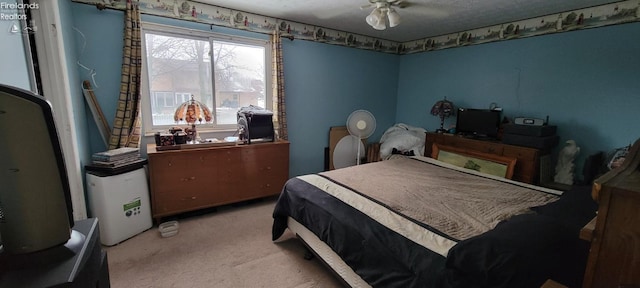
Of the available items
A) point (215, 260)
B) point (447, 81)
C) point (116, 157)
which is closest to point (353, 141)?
point (447, 81)

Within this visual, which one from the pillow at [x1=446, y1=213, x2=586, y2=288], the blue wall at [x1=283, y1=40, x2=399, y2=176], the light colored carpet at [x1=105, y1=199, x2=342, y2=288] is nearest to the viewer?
the pillow at [x1=446, y1=213, x2=586, y2=288]

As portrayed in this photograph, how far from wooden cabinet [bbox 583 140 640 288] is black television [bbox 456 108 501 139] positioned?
2907mm

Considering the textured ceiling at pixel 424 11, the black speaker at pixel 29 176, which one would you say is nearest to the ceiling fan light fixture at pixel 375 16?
the textured ceiling at pixel 424 11

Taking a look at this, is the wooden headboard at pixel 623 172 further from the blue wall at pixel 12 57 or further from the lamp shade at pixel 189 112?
the lamp shade at pixel 189 112

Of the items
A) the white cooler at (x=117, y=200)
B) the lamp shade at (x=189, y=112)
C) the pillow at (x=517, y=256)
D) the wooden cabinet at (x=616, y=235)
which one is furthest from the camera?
the lamp shade at (x=189, y=112)

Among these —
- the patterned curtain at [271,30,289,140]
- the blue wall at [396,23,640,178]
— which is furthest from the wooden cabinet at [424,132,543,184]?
the patterned curtain at [271,30,289,140]

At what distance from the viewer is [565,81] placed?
2736 millimetres

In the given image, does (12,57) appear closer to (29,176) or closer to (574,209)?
(29,176)

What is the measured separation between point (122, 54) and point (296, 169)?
7.62 feet

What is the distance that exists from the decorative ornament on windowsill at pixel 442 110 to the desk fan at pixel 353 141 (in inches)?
35.6

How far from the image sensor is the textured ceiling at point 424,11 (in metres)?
2.50

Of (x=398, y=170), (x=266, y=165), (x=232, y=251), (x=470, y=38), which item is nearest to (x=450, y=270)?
(x=398, y=170)

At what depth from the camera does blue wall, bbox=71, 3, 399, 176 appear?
2492mm

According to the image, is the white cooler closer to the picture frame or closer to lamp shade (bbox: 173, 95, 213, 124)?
lamp shade (bbox: 173, 95, 213, 124)
